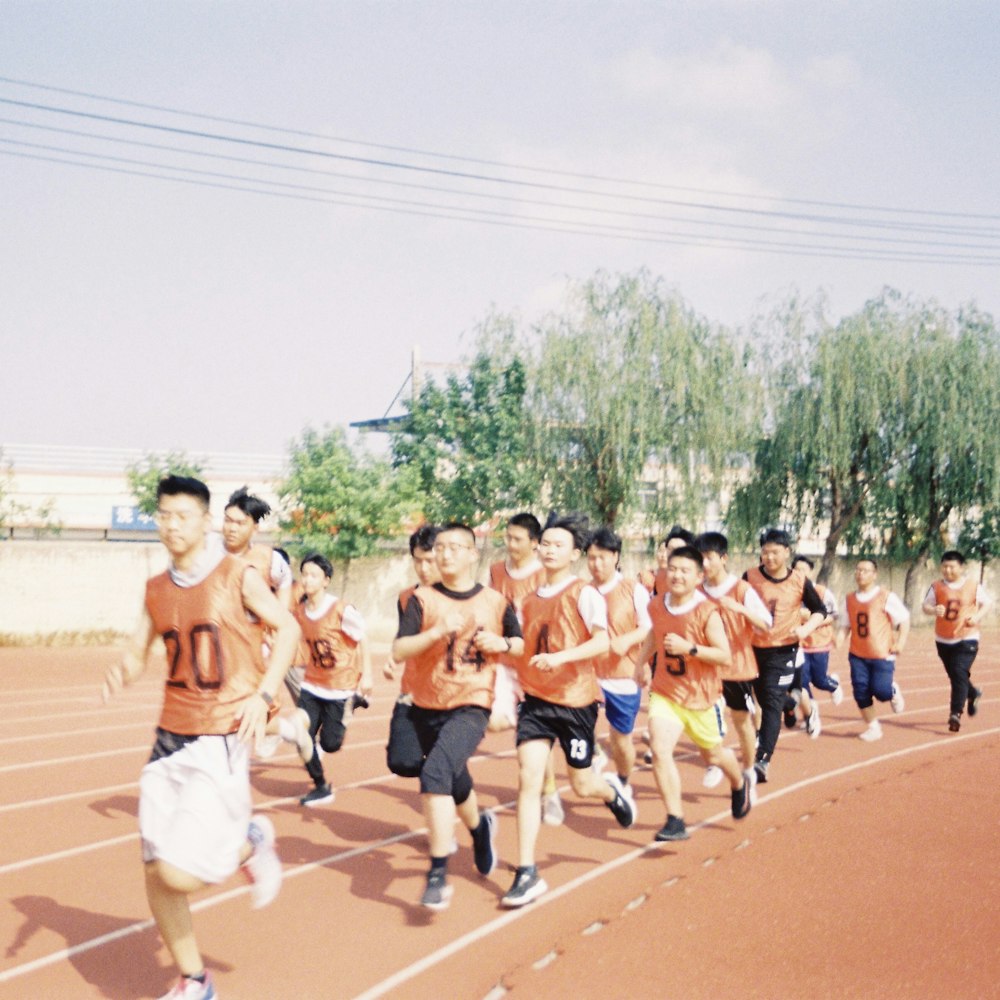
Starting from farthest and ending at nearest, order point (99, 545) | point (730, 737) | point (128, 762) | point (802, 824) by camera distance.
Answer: point (99, 545)
point (730, 737)
point (128, 762)
point (802, 824)

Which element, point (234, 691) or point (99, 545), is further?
point (99, 545)

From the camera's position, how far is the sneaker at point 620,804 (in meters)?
7.00

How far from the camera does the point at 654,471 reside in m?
25.7

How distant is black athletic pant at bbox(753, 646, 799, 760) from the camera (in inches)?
362

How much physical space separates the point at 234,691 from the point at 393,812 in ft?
12.7

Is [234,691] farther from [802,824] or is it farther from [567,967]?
[802,824]

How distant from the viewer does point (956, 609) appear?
491 inches

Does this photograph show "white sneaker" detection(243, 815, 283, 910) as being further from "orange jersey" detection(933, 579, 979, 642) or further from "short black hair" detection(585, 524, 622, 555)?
"orange jersey" detection(933, 579, 979, 642)

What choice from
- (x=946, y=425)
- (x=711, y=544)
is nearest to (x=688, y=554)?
(x=711, y=544)

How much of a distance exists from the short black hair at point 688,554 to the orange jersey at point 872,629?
507cm

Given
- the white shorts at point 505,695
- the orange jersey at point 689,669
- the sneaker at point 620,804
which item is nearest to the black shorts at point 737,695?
the orange jersey at point 689,669

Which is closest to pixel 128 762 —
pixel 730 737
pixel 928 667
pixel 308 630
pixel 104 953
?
pixel 308 630

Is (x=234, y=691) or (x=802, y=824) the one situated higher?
(x=234, y=691)

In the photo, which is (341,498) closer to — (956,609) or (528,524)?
(956,609)
